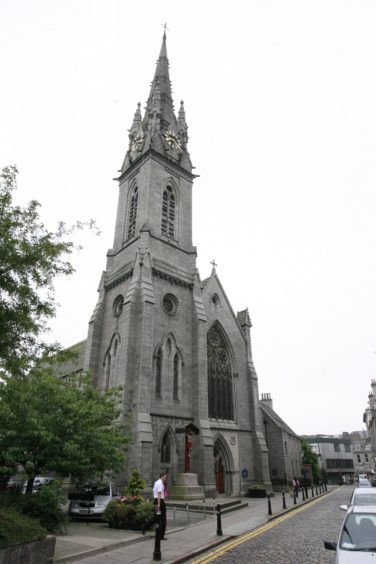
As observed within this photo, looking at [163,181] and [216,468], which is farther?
[163,181]

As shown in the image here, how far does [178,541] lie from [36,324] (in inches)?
293

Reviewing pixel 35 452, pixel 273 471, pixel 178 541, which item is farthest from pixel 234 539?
pixel 273 471

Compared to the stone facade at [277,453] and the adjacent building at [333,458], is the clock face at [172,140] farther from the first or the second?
the adjacent building at [333,458]

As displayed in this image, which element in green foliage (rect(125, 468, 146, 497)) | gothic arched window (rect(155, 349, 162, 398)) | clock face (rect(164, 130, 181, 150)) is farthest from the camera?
clock face (rect(164, 130, 181, 150))

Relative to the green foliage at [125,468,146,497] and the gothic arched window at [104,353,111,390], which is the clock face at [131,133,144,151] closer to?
the gothic arched window at [104,353,111,390]

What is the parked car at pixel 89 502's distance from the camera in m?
16.1

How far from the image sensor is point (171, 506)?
63.7 ft

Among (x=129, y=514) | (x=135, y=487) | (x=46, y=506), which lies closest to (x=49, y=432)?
(x=46, y=506)

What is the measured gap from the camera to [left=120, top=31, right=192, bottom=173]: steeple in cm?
3587

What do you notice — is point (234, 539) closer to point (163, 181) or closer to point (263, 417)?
point (263, 417)

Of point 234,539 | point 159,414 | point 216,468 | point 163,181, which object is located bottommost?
point 234,539

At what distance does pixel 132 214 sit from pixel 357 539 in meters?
30.2

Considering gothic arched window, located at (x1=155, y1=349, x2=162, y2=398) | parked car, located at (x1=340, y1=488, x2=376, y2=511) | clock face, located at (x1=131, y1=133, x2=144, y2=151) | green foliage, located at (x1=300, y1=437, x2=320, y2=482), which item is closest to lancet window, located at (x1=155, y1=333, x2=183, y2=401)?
gothic arched window, located at (x1=155, y1=349, x2=162, y2=398)

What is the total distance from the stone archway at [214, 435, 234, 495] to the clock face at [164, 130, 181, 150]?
25.6 metres
